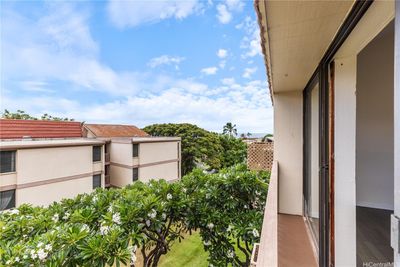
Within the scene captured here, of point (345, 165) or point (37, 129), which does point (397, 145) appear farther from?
point (37, 129)

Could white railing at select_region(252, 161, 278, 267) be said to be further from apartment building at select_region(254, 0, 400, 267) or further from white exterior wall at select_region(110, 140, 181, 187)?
white exterior wall at select_region(110, 140, 181, 187)

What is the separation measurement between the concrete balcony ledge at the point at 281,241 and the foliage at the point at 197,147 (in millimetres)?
13811

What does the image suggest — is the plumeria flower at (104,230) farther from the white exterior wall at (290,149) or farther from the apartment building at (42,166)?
the apartment building at (42,166)

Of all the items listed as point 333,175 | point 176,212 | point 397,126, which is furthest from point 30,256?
point 397,126

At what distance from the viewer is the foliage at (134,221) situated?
92.7 inches

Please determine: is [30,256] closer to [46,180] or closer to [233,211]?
[233,211]

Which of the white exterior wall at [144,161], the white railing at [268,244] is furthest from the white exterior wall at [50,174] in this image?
the white railing at [268,244]

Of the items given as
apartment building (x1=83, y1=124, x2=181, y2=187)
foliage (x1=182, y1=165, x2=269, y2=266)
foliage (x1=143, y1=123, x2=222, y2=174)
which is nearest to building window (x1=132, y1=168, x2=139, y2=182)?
apartment building (x1=83, y1=124, x2=181, y2=187)

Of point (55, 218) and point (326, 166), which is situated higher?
point (326, 166)

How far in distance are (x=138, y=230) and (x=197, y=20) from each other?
981 cm

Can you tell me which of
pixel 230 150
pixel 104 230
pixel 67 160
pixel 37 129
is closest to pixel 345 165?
pixel 104 230

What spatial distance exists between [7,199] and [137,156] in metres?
6.07

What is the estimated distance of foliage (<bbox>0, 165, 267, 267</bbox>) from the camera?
92.7 inches

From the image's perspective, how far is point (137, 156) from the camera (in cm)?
1286
